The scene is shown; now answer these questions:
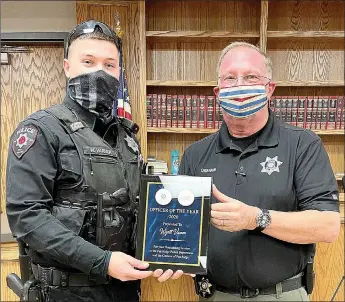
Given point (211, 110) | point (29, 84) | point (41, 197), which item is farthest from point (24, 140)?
point (29, 84)

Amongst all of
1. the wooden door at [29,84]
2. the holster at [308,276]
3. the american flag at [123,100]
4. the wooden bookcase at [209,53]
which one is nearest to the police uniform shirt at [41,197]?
the holster at [308,276]

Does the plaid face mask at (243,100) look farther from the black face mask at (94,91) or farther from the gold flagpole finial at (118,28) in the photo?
the gold flagpole finial at (118,28)

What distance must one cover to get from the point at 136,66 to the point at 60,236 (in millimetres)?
2057

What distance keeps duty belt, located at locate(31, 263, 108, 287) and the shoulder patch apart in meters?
0.41

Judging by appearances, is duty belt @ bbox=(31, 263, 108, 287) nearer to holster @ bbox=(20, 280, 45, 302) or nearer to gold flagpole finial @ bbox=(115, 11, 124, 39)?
holster @ bbox=(20, 280, 45, 302)

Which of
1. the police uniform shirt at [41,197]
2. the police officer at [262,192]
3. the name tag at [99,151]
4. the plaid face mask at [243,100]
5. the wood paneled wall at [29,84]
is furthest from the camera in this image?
the wood paneled wall at [29,84]

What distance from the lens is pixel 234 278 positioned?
1.44 metres

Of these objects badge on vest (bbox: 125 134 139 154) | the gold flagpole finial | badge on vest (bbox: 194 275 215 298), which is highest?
the gold flagpole finial

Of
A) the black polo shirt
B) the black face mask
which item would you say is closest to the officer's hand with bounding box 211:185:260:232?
the black polo shirt

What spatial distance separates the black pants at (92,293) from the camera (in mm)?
1293

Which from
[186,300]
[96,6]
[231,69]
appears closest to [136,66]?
[96,6]

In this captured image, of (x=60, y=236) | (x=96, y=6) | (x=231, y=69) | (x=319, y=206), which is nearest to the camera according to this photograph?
(x=60, y=236)

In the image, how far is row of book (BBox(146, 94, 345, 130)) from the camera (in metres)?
2.92

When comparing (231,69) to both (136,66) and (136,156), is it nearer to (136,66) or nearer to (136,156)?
(136,156)
